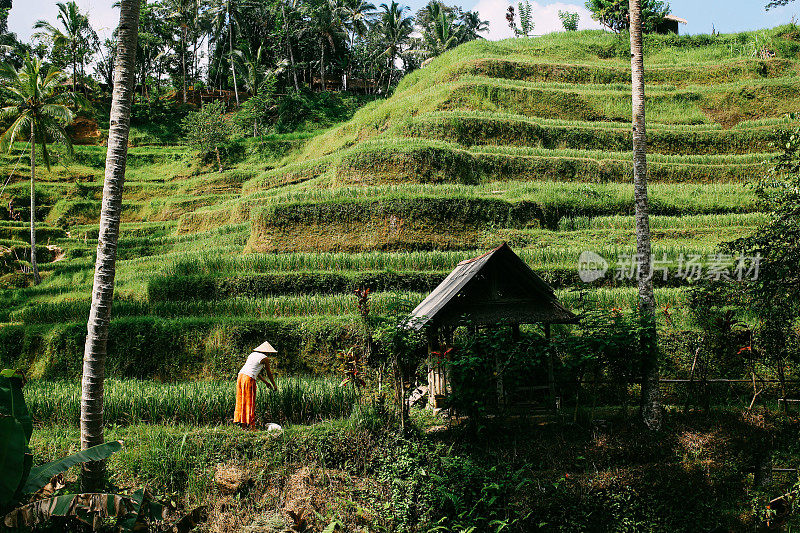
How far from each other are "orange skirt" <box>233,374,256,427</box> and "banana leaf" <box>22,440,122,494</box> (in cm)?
340

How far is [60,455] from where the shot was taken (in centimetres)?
877

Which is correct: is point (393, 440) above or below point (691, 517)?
above

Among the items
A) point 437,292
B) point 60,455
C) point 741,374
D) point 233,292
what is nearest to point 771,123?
point 741,374

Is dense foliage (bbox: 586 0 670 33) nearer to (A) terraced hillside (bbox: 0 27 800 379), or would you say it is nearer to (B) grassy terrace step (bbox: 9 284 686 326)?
(A) terraced hillside (bbox: 0 27 800 379)

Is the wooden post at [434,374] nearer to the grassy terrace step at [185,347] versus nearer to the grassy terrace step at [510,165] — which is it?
the grassy terrace step at [185,347]

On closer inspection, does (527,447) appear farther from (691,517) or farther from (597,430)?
(691,517)

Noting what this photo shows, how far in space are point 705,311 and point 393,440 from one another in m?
6.03

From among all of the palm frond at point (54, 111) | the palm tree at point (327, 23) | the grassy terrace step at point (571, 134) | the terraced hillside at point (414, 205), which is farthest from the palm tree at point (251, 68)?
the grassy terrace step at point (571, 134)

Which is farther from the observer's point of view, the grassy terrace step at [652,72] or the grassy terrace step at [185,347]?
the grassy terrace step at [652,72]

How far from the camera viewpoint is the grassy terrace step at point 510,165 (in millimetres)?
19969

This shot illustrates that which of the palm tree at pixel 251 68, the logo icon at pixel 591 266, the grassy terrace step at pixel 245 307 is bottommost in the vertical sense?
the grassy terrace step at pixel 245 307

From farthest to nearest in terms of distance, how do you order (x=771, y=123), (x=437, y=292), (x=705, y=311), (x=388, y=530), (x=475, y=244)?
(x=771, y=123)
(x=475, y=244)
(x=437, y=292)
(x=705, y=311)
(x=388, y=530)

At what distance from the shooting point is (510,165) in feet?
68.8

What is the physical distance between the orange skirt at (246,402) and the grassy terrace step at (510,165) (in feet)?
38.3
